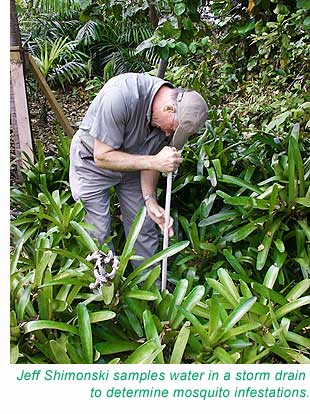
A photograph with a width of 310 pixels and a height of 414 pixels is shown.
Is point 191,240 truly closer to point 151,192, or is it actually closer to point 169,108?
point 151,192

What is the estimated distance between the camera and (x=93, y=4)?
6.57 feet

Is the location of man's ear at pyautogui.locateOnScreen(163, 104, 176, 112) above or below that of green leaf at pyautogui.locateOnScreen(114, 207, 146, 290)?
above

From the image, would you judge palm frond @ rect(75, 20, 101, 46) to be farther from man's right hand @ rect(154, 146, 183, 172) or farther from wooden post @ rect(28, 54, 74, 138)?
man's right hand @ rect(154, 146, 183, 172)

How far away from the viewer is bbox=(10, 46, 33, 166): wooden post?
2518 mm

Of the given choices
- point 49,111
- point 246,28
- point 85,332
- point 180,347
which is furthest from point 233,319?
point 49,111

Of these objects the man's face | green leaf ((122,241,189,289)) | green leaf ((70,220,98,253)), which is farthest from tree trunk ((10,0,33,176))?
green leaf ((122,241,189,289))

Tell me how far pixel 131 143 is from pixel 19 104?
2.81 ft

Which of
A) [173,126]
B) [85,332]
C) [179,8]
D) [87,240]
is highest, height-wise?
[179,8]

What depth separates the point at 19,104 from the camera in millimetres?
2555

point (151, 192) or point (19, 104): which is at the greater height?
point (19, 104)

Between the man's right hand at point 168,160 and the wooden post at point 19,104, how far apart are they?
1097 mm

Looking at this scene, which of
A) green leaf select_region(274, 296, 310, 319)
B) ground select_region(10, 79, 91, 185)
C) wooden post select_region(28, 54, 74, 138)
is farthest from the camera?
ground select_region(10, 79, 91, 185)

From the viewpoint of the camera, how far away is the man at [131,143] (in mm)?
1729

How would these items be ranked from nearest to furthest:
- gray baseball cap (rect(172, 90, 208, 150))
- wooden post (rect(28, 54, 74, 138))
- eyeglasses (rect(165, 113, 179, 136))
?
gray baseball cap (rect(172, 90, 208, 150)) → eyeglasses (rect(165, 113, 179, 136)) → wooden post (rect(28, 54, 74, 138))
